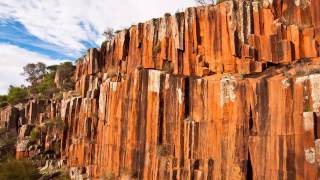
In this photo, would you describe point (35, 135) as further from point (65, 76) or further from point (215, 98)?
point (215, 98)

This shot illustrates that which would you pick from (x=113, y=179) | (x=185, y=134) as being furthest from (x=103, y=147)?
(x=185, y=134)

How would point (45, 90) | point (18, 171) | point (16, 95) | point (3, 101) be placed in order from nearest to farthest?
point (18, 171) → point (45, 90) → point (16, 95) → point (3, 101)

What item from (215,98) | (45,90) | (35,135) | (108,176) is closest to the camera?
(215,98)

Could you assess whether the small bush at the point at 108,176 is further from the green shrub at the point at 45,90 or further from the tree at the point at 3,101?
the tree at the point at 3,101

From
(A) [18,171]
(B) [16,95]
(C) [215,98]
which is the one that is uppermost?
(B) [16,95]

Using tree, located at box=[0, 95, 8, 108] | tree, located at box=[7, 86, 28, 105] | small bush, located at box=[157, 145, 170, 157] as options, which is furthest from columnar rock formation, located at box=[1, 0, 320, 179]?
tree, located at box=[0, 95, 8, 108]

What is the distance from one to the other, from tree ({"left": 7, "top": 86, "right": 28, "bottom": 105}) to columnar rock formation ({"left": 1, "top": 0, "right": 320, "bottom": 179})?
26.0 metres

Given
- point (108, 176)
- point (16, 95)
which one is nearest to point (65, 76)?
point (16, 95)

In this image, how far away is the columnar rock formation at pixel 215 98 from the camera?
2175 cm

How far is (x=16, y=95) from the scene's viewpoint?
6241 cm

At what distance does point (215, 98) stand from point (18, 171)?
23.0 metres

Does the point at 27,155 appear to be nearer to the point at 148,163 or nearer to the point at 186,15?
the point at 148,163

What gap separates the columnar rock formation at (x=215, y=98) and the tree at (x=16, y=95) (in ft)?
85.3

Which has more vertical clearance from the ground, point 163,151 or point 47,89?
point 47,89
